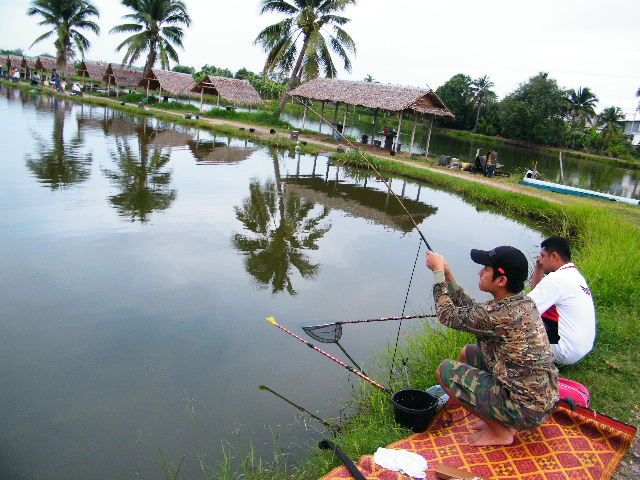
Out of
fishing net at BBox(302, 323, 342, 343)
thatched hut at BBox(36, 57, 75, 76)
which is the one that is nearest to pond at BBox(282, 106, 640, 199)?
fishing net at BBox(302, 323, 342, 343)

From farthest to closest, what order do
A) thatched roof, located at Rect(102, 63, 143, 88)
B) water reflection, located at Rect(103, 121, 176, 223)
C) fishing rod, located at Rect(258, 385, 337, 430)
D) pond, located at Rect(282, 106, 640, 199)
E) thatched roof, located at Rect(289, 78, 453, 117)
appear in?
thatched roof, located at Rect(102, 63, 143, 88)
pond, located at Rect(282, 106, 640, 199)
thatched roof, located at Rect(289, 78, 453, 117)
water reflection, located at Rect(103, 121, 176, 223)
fishing rod, located at Rect(258, 385, 337, 430)

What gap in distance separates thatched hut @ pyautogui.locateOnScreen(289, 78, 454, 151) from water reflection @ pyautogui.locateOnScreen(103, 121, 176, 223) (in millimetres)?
7586

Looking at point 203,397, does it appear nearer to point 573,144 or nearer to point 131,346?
point 131,346

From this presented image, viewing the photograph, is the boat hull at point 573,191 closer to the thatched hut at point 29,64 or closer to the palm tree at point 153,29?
the palm tree at point 153,29

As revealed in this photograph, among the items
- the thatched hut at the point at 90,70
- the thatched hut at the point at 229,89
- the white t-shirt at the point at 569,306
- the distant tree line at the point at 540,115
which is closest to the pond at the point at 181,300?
the white t-shirt at the point at 569,306

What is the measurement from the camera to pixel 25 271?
5.34 metres

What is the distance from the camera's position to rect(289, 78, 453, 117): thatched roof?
57.9 ft

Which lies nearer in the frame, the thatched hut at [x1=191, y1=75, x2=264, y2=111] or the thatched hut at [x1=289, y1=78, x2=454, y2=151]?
the thatched hut at [x1=289, y1=78, x2=454, y2=151]

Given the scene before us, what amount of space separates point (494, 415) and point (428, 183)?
12.2 m

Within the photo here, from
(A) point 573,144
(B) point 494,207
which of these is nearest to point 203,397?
(B) point 494,207

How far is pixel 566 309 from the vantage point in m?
3.16

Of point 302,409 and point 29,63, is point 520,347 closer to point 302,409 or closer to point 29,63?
point 302,409

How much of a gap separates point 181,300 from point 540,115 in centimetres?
3555

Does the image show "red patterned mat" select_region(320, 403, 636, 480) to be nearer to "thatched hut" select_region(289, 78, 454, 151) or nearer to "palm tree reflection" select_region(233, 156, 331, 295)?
"palm tree reflection" select_region(233, 156, 331, 295)
